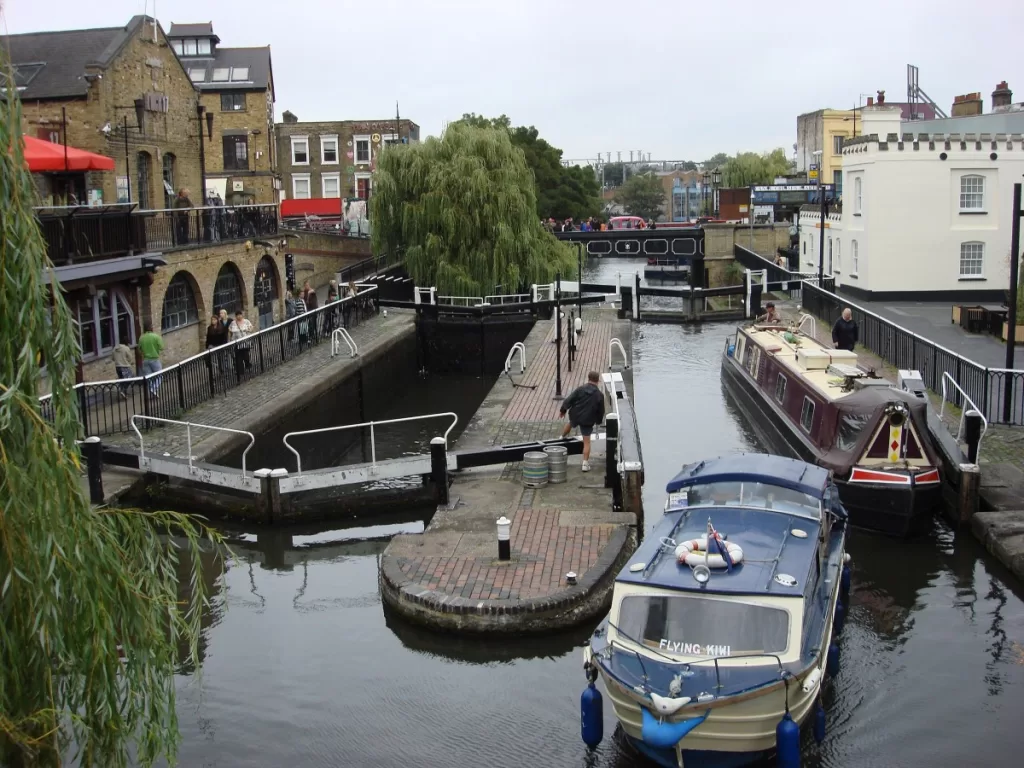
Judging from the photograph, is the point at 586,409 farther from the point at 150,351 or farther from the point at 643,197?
the point at 643,197

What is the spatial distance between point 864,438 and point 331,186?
2208 inches

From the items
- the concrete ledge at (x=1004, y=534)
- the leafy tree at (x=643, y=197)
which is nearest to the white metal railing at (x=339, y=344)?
the concrete ledge at (x=1004, y=534)

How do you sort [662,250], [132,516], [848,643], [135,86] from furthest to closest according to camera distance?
[662,250]
[135,86]
[848,643]
[132,516]

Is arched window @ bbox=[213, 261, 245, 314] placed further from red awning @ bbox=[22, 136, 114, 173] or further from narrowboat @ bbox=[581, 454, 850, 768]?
narrowboat @ bbox=[581, 454, 850, 768]

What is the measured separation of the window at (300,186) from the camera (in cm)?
6719

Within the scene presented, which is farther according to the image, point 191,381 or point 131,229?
point 131,229

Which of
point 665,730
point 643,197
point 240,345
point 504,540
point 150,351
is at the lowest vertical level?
point 665,730

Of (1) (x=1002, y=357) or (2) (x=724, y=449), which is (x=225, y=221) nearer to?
(2) (x=724, y=449)

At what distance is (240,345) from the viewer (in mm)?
22797

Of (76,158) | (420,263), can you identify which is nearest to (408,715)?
(76,158)

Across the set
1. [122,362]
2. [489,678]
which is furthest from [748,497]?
[122,362]

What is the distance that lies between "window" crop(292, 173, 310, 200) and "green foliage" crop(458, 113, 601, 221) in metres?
13.2

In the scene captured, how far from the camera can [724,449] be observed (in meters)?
20.5

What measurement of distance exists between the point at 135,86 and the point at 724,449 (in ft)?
57.5
